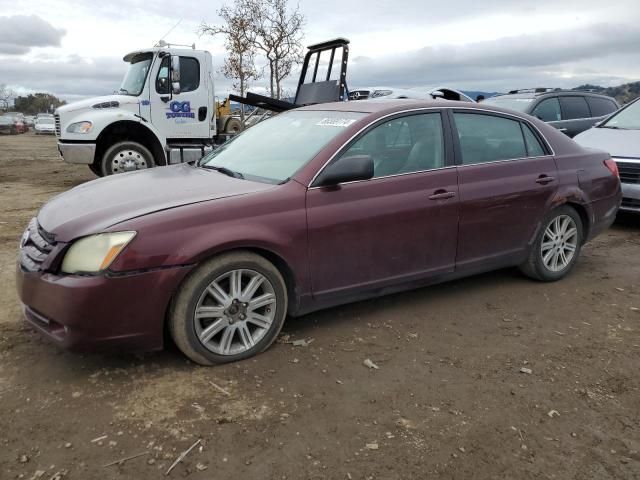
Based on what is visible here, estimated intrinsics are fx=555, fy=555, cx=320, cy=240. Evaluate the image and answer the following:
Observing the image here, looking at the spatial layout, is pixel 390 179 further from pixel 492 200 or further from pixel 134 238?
pixel 134 238

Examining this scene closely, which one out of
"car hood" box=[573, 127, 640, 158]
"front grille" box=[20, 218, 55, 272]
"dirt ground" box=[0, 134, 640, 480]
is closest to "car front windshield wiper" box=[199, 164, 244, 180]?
"dirt ground" box=[0, 134, 640, 480]

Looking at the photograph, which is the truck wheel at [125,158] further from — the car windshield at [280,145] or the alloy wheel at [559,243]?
the alloy wheel at [559,243]

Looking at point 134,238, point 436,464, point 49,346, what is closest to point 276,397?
point 436,464

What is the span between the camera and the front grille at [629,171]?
668 centimetres

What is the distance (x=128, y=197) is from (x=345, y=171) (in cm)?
136

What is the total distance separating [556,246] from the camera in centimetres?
487

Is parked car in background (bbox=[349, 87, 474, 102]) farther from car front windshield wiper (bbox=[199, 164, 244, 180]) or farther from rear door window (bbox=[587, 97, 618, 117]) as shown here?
car front windshield wiper (bbox=[199, 164, 244, 180])

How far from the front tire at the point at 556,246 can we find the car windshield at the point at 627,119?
3748 millimetres

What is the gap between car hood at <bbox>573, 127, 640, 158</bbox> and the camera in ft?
22.9

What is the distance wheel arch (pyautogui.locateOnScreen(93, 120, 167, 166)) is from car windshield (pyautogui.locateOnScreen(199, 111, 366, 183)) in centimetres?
595

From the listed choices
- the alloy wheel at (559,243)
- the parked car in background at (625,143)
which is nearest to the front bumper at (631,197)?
the parked car in background at (625,143)

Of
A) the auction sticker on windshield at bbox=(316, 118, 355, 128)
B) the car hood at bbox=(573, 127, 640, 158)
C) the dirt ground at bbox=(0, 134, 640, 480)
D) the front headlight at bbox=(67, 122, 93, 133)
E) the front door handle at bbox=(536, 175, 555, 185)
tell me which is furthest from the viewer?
the front headlight at bbox=(67, 122, 93, 133)

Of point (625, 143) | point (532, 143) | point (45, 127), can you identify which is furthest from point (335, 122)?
point (45, 127)

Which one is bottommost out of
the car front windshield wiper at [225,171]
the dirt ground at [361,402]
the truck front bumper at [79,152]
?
the dirt ground at [361,402]
